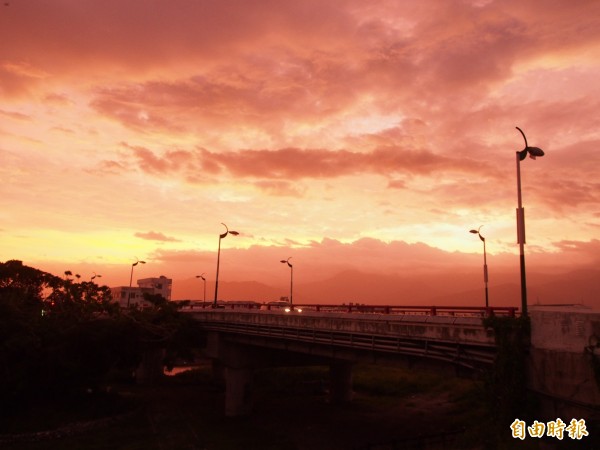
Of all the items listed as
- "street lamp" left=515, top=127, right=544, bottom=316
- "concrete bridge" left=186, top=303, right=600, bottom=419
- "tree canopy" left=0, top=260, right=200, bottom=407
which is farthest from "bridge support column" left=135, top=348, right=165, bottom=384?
"street lamp" left=515, top=127, right=544, bottom=316

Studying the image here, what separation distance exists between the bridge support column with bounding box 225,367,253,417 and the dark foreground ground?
118cm

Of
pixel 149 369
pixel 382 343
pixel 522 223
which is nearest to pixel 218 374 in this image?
pixel 149 369

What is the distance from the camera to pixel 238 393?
41.8 meters

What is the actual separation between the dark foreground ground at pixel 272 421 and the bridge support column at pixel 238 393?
1177 mm

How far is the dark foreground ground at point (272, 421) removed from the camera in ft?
106

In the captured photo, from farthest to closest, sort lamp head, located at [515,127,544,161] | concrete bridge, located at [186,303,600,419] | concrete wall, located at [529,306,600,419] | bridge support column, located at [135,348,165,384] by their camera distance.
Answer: bridge support column, located at [135,348,165,384] < lamp head, located at [515,127,544,161] < concrete bridge, located at [186,303,600,419] < concrete wall, located at [529,306,600,419]

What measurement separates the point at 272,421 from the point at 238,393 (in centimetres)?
417

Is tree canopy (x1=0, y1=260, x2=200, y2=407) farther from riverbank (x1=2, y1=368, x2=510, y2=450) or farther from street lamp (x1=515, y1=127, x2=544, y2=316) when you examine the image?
street lamp (x1=515, y1=127, x2=544, y2=316)

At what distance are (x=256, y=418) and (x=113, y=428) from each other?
11.4 metres

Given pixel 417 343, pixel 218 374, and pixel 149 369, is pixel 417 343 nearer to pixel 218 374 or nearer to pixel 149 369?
pixel 218 374

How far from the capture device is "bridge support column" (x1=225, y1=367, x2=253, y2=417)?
136 feet

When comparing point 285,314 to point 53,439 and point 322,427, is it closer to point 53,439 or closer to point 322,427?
point 322,427

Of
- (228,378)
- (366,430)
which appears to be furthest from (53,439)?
(366,430)

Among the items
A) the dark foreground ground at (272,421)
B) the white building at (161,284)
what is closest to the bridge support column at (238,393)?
the dark foreground ground at (272,421)
